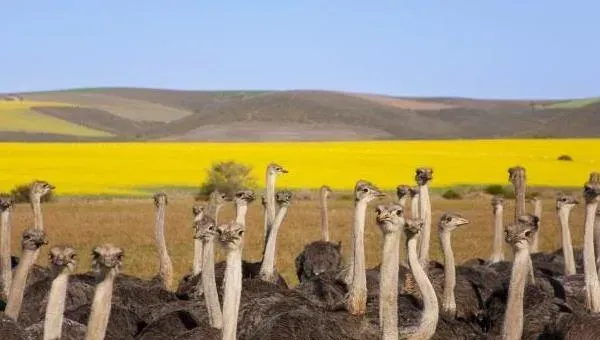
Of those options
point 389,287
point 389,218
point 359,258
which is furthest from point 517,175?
point 389,218

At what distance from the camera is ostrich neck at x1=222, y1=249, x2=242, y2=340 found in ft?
25.8

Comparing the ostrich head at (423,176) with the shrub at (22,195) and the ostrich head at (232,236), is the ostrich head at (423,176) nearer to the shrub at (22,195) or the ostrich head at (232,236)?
the ostrich head at (232,236)

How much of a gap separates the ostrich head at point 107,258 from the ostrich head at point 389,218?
6.72 ft

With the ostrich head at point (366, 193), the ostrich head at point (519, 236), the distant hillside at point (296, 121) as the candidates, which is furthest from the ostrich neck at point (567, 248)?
the distant hillside at point (296, 121)

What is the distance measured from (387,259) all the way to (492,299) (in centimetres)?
315

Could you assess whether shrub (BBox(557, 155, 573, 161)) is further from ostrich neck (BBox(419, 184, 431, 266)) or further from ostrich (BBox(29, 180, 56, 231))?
ostrich neck (BBox(419, 184, 431, 266))

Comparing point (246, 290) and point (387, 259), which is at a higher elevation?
point (387, 259)

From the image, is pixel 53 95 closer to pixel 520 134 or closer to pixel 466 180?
pixel 520 134

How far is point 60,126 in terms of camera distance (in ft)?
340

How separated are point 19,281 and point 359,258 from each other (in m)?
3.14

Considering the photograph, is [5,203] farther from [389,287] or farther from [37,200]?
[389,287]

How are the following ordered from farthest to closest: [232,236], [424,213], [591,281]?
[424,213] < [591,281] < [232,236]

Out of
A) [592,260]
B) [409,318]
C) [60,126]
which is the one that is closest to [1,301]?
[409,318]

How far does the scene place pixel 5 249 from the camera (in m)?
12.5
